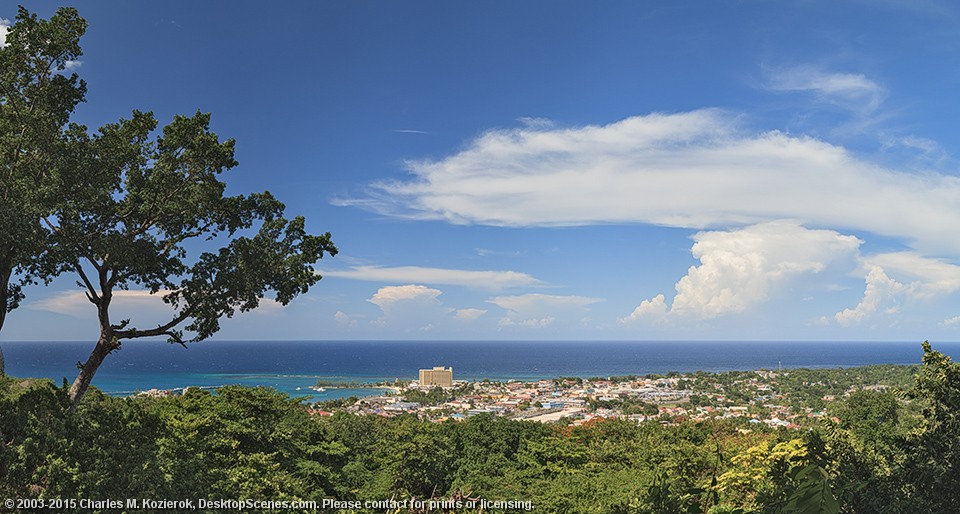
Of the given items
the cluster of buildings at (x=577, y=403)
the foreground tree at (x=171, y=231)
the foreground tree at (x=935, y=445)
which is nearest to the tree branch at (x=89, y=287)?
the foreground tree at (x=171, y=231)

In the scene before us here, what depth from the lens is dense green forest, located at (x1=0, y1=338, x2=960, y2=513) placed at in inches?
248

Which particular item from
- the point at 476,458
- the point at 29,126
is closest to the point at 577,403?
the point at 476,458

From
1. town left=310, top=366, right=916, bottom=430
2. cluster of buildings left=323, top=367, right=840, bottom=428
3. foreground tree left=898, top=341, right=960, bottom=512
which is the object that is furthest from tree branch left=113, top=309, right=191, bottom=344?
town left=310, top=366, right=916, bottom=430

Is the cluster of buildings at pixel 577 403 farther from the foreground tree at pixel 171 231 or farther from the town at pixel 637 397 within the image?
the foreground tree at pixel 171 231

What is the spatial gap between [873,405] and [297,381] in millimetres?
96072

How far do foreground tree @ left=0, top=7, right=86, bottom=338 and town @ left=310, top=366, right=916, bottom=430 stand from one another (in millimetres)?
39554

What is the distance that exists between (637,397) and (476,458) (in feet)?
181

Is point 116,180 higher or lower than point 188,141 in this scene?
lower

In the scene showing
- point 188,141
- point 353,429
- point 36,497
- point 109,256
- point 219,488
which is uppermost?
point 188,141

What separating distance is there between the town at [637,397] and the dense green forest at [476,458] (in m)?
27.1

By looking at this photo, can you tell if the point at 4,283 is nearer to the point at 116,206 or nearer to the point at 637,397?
the point at 116,206

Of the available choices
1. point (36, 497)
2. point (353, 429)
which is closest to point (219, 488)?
point (36, 497)

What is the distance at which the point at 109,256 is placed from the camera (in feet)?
28.9

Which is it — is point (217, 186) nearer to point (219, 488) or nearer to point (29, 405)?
point (29, 405)
